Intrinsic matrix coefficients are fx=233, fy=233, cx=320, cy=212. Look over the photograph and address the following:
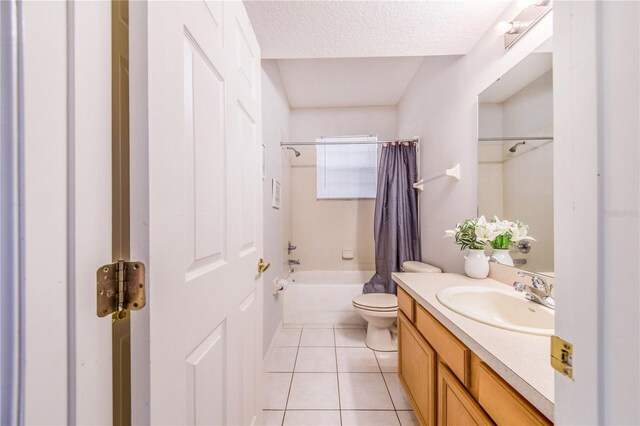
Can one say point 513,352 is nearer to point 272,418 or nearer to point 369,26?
point 272,418

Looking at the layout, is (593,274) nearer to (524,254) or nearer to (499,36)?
(524,254)

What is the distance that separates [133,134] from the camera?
0.45m

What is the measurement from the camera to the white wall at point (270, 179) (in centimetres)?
190

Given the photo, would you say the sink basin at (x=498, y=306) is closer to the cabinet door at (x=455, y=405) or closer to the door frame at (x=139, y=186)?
the cabinet door at (x=455, y=405)

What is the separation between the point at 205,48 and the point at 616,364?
1045 mm

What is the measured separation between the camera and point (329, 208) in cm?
318

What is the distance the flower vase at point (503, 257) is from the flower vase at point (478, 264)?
6 cm

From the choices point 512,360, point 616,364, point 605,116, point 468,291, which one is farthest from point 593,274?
point 468,291

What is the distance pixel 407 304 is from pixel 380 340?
3.01 ft

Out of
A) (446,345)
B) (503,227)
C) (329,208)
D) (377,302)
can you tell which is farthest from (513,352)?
(329,208)

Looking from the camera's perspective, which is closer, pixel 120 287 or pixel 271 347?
pixel 120 287

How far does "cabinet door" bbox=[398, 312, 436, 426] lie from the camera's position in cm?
101

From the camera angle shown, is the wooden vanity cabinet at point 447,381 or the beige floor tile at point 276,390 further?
the beige floor tile at point 276,390

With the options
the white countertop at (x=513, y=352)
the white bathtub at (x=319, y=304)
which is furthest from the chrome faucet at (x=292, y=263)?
the white countertop at (x=513, y=352)
